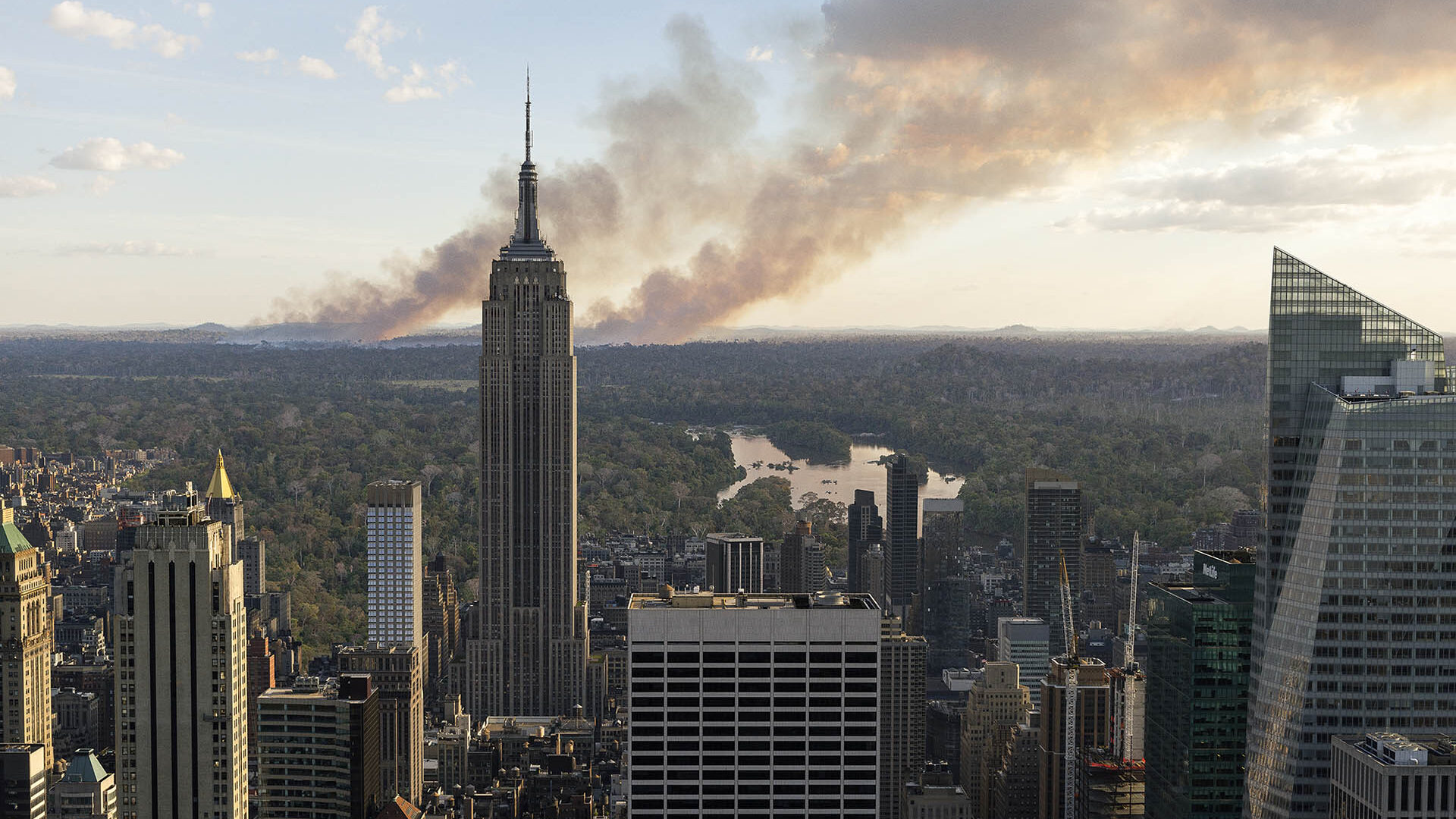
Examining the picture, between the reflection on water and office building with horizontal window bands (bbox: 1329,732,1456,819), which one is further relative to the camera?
the reflection on water

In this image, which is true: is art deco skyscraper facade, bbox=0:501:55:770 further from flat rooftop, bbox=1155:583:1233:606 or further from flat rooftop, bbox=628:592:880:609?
flat rooftop, bbox=1155:583:1233:606

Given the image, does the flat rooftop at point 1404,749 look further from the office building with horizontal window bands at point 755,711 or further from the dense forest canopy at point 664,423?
the dense forest canopy at point 664,423

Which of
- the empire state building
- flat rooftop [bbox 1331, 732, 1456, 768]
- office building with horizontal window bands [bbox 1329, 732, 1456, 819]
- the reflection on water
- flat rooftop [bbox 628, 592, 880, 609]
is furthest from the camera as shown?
the reflection on water

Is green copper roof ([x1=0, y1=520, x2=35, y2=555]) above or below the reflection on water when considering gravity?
above

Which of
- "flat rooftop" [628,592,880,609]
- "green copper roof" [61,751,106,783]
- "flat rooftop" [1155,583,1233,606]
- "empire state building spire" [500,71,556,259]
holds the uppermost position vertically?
"empire state building spire" [500,71,556,259]

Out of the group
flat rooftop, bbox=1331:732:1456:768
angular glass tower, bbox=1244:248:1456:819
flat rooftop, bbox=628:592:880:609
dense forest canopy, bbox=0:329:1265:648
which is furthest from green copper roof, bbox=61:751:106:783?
dense forest canopy, bbox=0:329:1265:648

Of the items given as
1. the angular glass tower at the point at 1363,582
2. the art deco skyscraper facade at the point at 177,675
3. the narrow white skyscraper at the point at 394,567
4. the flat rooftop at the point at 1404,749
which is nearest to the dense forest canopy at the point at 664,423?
the narrow white skyscraper at the point at 394,567
